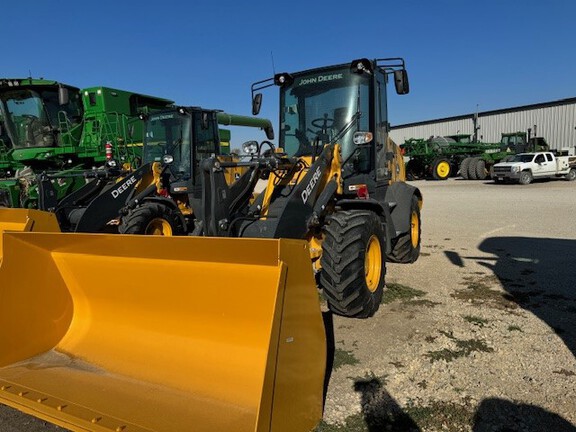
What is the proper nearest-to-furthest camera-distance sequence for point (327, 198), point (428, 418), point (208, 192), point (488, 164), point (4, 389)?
point (4, 389)
point (428, 418)
point (208, 192)
point (327, 198)
point (488, 164)

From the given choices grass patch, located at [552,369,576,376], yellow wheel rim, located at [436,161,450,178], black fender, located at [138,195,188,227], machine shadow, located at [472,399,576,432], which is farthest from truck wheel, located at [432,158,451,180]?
machine shadow, located at [472,399,576,432]

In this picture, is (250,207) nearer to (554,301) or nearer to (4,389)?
(4,389)

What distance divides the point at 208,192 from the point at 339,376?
6.75 ft

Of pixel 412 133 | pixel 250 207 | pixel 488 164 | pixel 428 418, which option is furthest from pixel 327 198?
pixel 412 133

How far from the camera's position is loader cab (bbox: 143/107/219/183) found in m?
8.50

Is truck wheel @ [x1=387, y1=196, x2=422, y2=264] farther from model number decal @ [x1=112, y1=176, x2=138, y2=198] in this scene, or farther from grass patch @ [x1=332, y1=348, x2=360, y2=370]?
model number decal @ [x1=112, y1=176, x2=138, y2=198]

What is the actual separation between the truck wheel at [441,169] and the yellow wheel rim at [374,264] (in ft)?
82.4

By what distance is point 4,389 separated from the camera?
279cm

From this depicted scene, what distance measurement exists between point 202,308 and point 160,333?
0.42 meters

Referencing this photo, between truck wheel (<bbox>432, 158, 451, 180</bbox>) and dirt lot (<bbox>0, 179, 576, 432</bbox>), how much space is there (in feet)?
70.9

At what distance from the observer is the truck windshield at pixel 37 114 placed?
13.1 m

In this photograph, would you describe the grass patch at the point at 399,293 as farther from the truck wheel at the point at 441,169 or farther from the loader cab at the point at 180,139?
the truck wheel at the point at 441,169

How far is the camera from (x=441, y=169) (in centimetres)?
2866

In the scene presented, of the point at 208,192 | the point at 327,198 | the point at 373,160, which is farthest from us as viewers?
the point at 373,160
